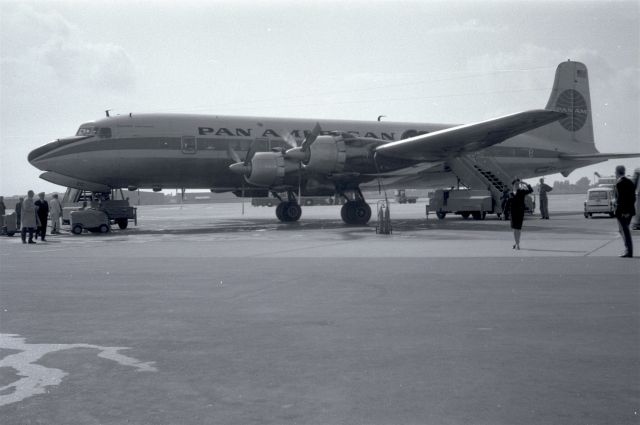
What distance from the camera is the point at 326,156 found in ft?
90.1

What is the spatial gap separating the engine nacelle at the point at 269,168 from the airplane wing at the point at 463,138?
381 centimetres

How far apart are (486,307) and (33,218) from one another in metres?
18.1

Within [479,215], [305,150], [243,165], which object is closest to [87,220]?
[243,165]

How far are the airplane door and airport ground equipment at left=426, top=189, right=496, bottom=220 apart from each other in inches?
496

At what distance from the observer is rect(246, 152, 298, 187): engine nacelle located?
91.5ft

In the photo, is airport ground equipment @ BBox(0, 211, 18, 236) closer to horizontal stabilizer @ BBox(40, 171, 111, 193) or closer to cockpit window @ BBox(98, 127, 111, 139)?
horizontal stabilizer @ BBox(40, 171, 111, 193)

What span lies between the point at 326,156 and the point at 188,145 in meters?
6.12

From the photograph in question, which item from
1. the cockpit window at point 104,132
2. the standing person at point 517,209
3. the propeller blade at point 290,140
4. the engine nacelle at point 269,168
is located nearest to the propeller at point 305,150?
the engine nacelle at point 269,168

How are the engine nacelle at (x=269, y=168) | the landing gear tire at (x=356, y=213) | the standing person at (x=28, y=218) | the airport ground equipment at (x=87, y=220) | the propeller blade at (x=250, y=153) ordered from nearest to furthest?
1. the standing person at (x=28, y=218)
2. the airport ground equipment at (x=87, y=220)
3. the engine nacelle at (x=269, y=168)
4. the landing gear tire at (x=356, y=213)
5. the propeller blade at (x=250, y=153)

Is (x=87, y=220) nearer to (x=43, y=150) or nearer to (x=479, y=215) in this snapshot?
(x=43, y=150)

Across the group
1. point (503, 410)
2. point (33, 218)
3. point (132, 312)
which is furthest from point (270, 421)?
point (33, 218)

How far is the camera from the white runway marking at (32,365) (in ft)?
16.7

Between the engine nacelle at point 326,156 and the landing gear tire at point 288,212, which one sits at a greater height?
the engine nacelle at point 326,156

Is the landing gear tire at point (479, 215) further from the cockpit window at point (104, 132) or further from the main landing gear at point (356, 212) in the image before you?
the cockpit window at point (104, 132)
